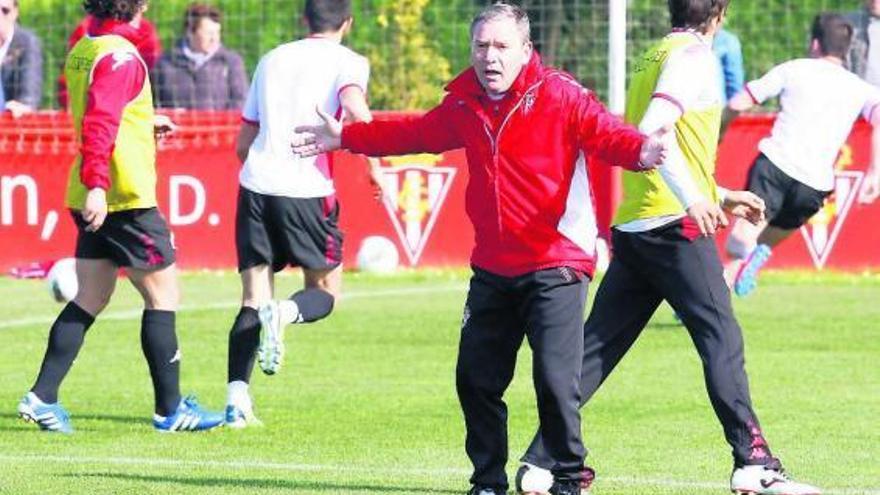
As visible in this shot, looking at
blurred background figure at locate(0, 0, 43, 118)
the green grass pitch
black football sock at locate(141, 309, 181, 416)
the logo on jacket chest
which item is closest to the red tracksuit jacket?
the logo on jacket chest

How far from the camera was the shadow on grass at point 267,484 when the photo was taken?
8.82 m

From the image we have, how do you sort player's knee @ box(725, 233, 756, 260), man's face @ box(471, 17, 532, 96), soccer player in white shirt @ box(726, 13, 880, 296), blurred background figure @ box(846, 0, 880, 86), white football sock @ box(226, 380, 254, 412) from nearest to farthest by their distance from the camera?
man's face @ box(471, 17, 532, 96) → white football sock @ box(226, 380, 254, 412) → soccer player in white shirt @ box(726, 13, 880, 296) → player's knee @ box(725, 233, 756, 260) → blurred background figure @ box(846, 0, 880, 86)

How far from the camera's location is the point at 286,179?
10.9 meters

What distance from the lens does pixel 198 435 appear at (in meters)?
10.6

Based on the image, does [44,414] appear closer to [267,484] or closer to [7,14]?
[267,484]

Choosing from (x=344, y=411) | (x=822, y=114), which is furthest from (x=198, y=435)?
(x=822, y=114)

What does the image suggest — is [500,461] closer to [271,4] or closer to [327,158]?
[327,158]

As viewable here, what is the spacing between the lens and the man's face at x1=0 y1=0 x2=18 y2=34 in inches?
555

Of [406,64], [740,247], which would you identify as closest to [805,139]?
[740,247]

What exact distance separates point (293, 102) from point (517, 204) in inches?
114

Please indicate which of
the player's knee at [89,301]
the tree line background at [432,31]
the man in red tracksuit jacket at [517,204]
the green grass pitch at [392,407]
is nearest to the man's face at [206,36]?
the tree line background at [432,31]

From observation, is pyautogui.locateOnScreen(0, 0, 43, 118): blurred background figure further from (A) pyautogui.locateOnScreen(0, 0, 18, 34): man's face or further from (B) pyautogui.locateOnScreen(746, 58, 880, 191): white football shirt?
(B) pyautogui.locateOnScreen(746, 58, 880, 191): white football shirt

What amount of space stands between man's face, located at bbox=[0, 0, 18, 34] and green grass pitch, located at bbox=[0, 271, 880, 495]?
196 centimetres

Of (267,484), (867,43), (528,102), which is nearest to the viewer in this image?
(528,102)
